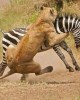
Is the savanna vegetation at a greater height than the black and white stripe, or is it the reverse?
the black and white stripe

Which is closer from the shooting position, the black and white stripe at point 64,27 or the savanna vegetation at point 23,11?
the black and white stripe at point 64,27

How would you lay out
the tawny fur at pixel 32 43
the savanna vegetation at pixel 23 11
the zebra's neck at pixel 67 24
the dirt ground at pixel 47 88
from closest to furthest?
the dirt ground at pixel 47 88
the tawny fur at pixel 32 43
the zebra's neck at pixel 67 24
the savanna vegetation at pixel 23 11

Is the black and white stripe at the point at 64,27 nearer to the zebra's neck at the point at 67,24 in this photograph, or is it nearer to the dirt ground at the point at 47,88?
the zebra's neck at the point at 67,24

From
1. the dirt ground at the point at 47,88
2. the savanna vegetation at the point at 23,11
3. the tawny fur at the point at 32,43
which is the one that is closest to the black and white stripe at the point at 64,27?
the dirt ground at the point at 47,88

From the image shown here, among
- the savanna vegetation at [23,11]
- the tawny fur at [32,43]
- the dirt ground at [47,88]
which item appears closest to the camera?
the dirt ground at [47,88]

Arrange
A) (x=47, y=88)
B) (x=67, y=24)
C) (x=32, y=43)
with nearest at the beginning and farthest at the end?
1. (x=47, y=88)
2. (x=32, y=43)
3. (x=67, y=24)

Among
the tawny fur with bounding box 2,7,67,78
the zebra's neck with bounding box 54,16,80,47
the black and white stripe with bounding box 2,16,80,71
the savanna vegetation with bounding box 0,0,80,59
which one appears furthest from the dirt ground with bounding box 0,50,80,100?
the savanna vegetation with bounding box 0,0,80,59

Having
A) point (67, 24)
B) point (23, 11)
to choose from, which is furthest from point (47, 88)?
point (23, 11)

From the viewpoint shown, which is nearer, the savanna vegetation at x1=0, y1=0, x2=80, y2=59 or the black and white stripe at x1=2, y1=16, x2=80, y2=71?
the black and white stripe at x1=2, y1=16, x2=80, y2=71

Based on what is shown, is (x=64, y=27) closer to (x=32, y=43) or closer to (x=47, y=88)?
(x=32, y=43)

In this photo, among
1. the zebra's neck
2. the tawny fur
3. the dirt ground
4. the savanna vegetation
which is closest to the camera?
the dirt ground

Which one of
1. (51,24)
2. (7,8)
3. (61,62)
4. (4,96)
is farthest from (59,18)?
(7,8)

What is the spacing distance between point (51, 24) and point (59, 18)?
1153 mm

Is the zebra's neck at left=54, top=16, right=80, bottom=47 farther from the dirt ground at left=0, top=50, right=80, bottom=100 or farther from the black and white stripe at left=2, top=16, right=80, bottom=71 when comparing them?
the dirt ground at left=0, top=50, right=80, bottom=100
